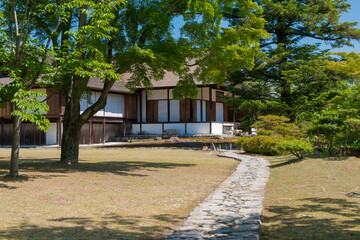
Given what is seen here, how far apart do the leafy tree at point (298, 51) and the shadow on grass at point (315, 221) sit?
56.5 ft

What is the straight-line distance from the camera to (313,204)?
6.45m

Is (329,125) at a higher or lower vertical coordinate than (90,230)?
higher

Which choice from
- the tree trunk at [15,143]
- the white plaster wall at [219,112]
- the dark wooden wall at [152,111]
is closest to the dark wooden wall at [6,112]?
the dark wooden wall at [152,111]

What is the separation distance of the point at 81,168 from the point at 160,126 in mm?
20387

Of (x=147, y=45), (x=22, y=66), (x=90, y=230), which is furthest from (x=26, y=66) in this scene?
(x=90, y=230)

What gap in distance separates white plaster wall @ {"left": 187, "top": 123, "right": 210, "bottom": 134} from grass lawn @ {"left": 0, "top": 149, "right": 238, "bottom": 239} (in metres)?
19.3

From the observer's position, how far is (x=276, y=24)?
2428 centimetres

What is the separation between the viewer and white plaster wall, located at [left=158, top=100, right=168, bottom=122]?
3231 cm

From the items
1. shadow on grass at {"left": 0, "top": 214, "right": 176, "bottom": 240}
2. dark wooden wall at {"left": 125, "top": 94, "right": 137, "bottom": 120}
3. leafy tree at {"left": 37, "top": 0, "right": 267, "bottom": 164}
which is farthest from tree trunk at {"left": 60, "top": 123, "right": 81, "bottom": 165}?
dark wooden wall at {"left": 125, "top": 94, "right": 137, "bottom": 120}

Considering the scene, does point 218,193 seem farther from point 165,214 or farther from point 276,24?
point 276,24

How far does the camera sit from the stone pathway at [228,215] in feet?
15.5

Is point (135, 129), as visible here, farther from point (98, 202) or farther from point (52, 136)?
point (98, 202)

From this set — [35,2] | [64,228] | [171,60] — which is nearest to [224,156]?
[171,60]

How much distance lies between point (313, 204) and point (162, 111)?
86.8ft
